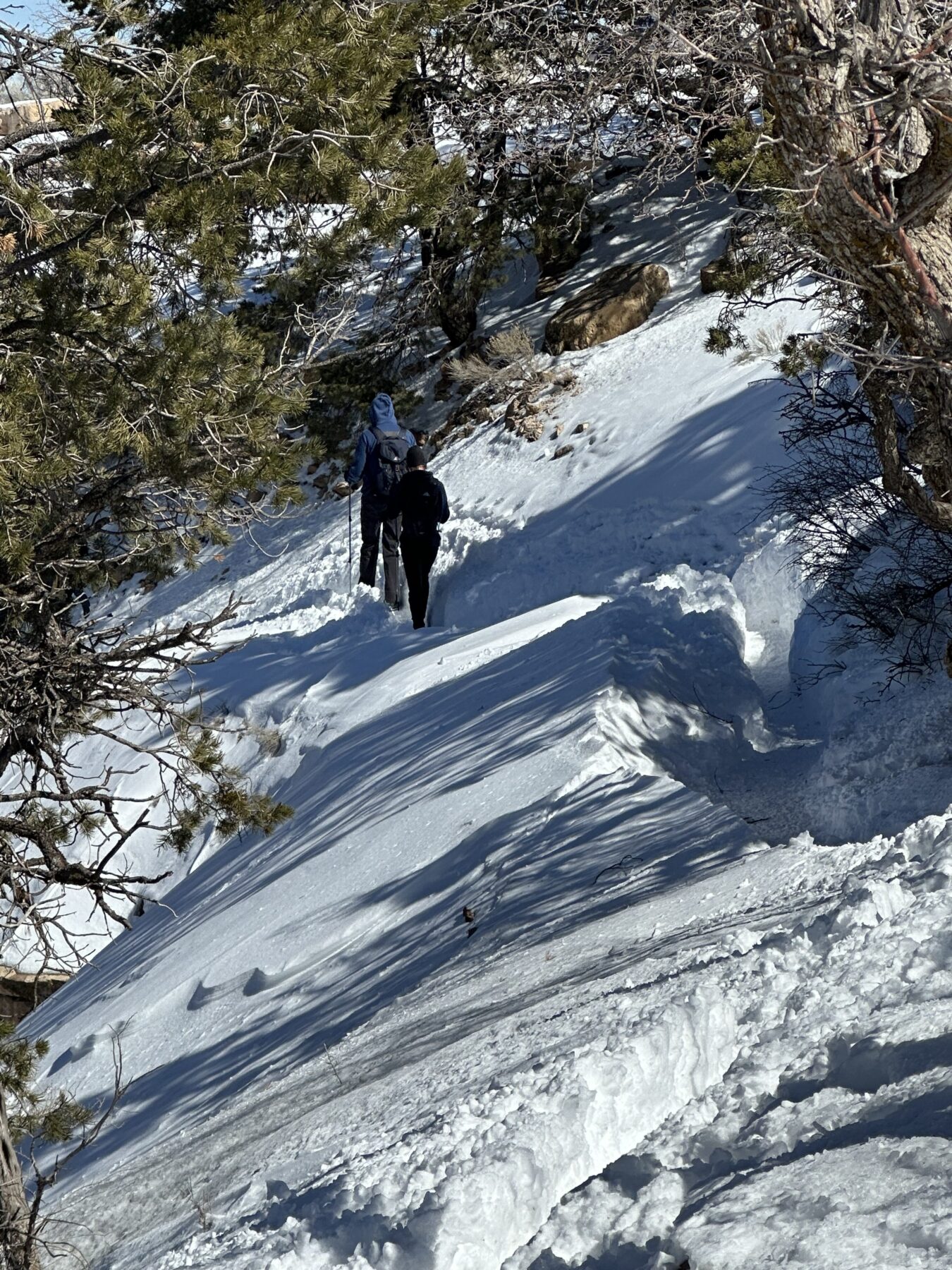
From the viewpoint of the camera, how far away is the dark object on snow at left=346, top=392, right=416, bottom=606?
10.8 m

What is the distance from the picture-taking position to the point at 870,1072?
2.85m

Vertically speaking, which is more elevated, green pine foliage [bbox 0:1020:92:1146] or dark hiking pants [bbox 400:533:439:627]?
dark hiking pants [bbox 400:533:439:627]

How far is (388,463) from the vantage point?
428 inches

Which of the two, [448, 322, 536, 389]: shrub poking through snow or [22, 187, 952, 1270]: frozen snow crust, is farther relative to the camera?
[448, 322, 536, 389]: shrub poking through snow

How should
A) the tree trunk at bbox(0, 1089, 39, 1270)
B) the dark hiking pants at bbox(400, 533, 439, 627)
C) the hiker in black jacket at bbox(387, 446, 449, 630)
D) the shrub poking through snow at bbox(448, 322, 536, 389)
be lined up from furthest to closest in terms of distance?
1. the shrub poking through snow at bbox(448, 322, 536, 389)
2. the dark hiking pants at bbox(400, 533, 439, 627)
3. the hiker in black jacket at bbox(387, 446, 449, 630)
4. the tree trunk at bbox(0, 1089, 39, 1270)

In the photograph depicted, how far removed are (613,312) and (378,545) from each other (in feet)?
21.7

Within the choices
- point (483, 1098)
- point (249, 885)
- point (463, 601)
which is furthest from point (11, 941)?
point (463, 601)

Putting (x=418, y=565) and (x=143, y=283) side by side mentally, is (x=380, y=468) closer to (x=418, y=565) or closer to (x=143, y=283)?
(x=418, y=565)

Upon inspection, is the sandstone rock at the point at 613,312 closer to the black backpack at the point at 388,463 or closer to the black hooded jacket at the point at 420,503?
the black backpack at the point at 388,463

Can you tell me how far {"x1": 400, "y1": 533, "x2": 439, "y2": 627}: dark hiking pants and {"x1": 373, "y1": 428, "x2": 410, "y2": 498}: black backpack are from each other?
47 centimetres

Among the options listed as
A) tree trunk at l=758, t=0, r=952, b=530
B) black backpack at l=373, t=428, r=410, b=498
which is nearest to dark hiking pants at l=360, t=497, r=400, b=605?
black backpack at l=373, t=428, r=410, b=498

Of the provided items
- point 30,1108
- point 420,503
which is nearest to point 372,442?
point 420,503

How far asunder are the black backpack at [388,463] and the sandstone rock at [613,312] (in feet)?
21.4

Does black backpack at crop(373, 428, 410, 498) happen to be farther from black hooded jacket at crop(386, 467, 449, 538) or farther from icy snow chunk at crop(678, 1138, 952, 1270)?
icy snow chunk at crop(678, 1138, 952, 1270)
